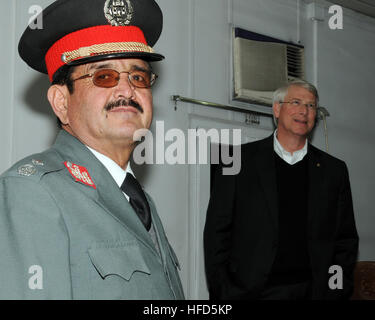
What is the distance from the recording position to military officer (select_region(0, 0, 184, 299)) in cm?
102

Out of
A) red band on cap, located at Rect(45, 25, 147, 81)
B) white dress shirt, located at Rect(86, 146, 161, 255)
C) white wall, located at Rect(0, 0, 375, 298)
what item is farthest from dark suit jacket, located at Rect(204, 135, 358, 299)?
red band on cap, located at Rect(45, 25, 147, 81)

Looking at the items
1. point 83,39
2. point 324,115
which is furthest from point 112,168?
point 324,115

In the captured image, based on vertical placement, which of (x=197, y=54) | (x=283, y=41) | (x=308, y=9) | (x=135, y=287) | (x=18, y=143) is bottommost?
(x=135, y=287)

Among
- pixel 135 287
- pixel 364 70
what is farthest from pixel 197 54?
pixel 135 287

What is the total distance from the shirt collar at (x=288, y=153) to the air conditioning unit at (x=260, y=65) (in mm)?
830

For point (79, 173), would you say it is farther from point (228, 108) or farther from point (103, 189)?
point (228, 108)

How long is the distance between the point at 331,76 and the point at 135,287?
12.6 ft

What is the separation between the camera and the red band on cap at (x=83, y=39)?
56.8 inches

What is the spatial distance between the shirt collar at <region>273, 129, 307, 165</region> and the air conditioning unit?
83cm

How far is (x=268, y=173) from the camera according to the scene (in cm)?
294

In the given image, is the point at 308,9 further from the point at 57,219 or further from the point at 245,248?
the point at 57,219

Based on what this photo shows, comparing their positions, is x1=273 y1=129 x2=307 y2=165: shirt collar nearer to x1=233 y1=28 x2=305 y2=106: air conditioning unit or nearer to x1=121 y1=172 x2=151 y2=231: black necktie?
x1=233 y1=28 x2=305 y2=106: air conditioning unit

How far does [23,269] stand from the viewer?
100cm

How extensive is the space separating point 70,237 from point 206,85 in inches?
109
